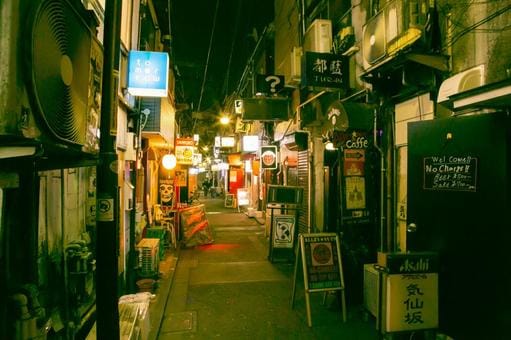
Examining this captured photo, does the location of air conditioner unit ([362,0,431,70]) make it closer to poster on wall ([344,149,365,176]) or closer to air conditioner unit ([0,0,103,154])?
poster on wall ([344,149,365,176])

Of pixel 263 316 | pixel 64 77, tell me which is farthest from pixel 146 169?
pixel 64 77

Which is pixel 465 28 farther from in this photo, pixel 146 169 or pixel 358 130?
pixel 146 169

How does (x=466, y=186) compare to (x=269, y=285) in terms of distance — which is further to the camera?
(x=269, y=285)

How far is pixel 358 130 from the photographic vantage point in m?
7.28

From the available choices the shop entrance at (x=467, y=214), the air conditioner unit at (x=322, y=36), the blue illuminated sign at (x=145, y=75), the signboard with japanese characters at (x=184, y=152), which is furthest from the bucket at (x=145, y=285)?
the signboard with japanese characters at (x=184, y=152)

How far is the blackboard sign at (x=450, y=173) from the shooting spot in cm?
470

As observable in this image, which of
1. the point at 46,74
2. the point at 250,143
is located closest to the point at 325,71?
the point at 46,74

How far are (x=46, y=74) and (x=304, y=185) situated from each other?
10.6 meters

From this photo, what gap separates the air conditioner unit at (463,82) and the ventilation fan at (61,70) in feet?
14.7

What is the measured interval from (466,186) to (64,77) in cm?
509

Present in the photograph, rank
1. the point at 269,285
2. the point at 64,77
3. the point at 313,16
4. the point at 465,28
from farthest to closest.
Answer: the point at 313,16, the point at 269,285, the point at 465,28, the point at 64,77

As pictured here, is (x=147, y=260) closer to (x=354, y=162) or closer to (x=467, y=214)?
(x=354, y=162)

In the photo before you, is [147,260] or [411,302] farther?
[147,260]

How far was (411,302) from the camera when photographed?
15.0ft
